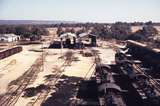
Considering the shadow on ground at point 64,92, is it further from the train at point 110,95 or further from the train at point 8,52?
the train at point 8,52

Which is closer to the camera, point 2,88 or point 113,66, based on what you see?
point 2,88

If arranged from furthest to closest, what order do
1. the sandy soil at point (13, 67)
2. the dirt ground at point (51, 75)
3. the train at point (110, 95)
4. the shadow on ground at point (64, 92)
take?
the sandy soil at point (13, 67), the dirt ground at point (51, 75), the shadow on ground at point (64, 92), the train at point (110, 95)

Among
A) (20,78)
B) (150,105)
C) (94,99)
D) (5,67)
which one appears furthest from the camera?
(5,67)

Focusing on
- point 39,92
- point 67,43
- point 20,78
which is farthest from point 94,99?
point 67,43

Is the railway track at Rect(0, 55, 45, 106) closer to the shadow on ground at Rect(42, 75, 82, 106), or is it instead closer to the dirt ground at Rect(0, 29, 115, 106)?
the dirt ground at Rect(0, 29, 115, 106)

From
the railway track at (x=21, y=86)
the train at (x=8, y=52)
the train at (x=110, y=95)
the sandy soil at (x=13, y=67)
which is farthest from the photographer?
the train at (x=8, y=52)

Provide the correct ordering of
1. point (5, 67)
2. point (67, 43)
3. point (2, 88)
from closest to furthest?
point (2, 88) < point (5, 67) < point (67, 43)

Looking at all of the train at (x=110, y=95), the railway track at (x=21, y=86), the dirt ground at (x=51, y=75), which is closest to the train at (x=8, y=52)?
the dirt ground at (x=51, y=75)

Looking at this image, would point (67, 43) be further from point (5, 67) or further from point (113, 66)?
point (113, 66)
